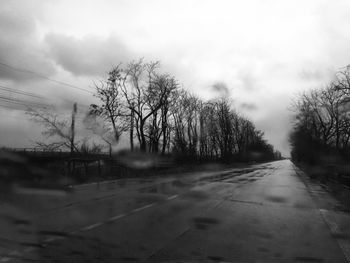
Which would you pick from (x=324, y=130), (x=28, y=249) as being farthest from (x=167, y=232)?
(x=324, y=130)

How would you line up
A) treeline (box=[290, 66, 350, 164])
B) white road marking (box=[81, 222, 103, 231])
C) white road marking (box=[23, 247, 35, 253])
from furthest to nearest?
treeline (box=[290, 66, 350, 164]) < white road marking (box=[81, 222, 103, 231]) < white road marking (box=[23, 247, 35, 253])

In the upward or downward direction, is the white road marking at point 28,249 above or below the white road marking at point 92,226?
below

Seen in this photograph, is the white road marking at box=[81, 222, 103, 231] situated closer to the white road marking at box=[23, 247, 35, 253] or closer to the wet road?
the wet road

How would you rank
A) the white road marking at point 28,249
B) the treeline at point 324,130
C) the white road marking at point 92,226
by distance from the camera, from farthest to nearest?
the treeline at point 324,130 < the white road marking at point 92,226 < the white road marking at point 28,249

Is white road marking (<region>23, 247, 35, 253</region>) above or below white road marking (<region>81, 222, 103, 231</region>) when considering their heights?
below

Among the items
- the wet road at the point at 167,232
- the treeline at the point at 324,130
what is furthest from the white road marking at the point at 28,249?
the treeline at the point at 324,130

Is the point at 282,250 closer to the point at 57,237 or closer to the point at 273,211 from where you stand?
the point at 57,237

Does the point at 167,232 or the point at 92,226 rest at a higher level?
the point at 92,226

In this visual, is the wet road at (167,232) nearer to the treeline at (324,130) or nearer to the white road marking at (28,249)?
the white road marking at (28,249)

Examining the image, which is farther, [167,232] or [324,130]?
[324,130]

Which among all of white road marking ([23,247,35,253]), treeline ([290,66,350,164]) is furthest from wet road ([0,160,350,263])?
treeline ([290,66,350,164])

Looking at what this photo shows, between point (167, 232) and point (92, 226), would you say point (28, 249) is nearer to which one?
point (92, 226)

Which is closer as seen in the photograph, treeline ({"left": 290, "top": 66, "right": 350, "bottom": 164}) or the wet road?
the wet road

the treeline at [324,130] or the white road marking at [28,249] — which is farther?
the treeline at [324,130]
